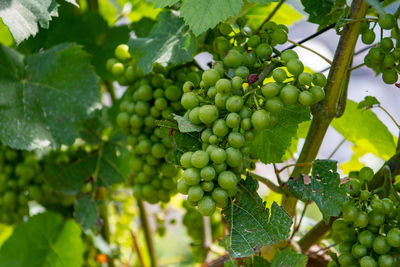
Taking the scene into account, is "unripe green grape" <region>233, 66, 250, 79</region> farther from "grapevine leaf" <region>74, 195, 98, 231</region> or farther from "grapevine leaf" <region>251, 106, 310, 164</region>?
"grapevine leaf" <region>74, 195, 98, 231</region>

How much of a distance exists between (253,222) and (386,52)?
0.29 meters

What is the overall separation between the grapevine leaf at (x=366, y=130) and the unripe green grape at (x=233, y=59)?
0.35 metres

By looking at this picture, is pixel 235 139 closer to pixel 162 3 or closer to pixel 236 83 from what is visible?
pixel 236 83

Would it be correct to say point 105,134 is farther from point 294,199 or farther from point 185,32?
point 294,199

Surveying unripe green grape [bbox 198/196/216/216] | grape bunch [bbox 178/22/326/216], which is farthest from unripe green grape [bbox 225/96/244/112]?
unripe green grape [bbox 198/196/216/216]

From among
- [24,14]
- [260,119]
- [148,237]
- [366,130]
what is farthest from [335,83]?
[148,237]

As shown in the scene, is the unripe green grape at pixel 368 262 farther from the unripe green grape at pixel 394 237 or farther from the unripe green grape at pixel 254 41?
the unripe green grape at pixel 254 41

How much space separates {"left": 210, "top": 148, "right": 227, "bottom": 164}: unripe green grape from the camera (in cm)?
52

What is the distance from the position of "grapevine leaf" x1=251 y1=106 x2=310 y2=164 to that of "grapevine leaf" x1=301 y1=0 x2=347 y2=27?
0.17m

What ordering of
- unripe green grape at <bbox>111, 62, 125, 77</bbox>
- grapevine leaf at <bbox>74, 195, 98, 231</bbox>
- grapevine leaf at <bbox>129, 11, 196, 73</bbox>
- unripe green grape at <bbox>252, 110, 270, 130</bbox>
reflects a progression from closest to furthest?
Answer: unripe green grape at <bbox>252, 110, 270, 130</bbox> < grapevine leaf at <bbox>129, 11, 196, 73</bbox> < unripe green grape at <bbox>111, 62, 125, 77</bbox> < grapevine leaf at <bbox>74, 195, 98, 231</bbox>

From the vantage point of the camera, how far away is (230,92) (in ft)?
1.82

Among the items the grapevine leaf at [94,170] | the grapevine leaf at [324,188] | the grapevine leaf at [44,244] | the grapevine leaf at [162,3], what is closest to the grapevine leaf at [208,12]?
the grapevine leaf at [162,3]

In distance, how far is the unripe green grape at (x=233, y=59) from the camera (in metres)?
0.60

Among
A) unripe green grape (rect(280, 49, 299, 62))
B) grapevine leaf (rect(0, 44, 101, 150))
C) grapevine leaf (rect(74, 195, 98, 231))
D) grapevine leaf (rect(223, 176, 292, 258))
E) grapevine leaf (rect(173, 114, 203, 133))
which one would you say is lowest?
grapevine leaf (rect(74, 195, 98, 231))
